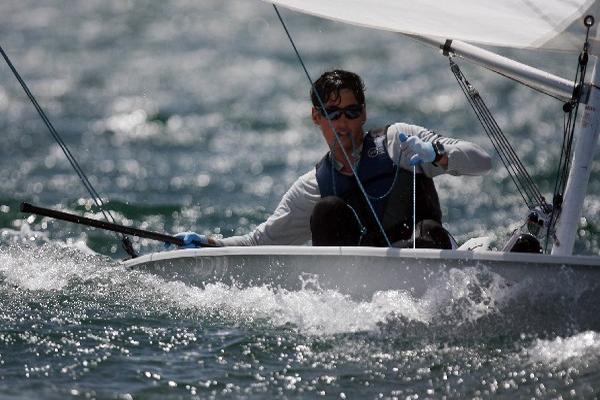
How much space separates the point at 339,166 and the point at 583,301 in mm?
1292

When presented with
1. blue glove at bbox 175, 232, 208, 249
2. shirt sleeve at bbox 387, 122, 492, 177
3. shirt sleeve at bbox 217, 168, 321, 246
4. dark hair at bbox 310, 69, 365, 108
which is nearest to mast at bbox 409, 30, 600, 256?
shirt sleeve at bbox 387, 122, 492, 177

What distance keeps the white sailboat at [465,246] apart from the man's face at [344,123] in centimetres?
33

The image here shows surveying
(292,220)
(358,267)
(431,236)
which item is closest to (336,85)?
(292,220)

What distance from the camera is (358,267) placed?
4.57m

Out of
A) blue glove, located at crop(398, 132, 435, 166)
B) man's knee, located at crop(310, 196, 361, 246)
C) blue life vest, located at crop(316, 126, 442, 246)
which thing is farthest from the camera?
blue life vest, located at crop(316, 126, 442, 246)

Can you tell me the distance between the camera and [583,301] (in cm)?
425

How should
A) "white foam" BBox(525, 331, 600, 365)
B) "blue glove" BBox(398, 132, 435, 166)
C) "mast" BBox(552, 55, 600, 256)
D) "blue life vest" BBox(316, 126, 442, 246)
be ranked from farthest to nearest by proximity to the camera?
"blue life vest" BBox(316, 126, 442, 246), "mast" BBox(552, 55, 600, 256), "blue glove" BBox(398, 132, 435, 166), "white foam" BBox(525, 331, 600, 365)

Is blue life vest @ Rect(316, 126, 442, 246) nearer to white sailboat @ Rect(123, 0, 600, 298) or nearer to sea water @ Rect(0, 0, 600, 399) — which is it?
white sailboat @ Rect(123, 0, 600, 298)

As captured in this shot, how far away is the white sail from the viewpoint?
4699 mm

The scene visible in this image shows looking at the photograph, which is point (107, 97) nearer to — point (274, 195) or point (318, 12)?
point (274, 195)

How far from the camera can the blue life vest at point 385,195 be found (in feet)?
16.5

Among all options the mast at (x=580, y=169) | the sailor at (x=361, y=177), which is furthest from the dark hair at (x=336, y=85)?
the mast at (x=580, y=169)

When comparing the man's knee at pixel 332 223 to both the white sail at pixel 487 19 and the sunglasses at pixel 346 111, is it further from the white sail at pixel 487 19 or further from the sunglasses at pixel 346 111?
the white sail at pixel 487 19

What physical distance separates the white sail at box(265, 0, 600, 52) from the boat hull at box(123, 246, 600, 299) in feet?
2.99
